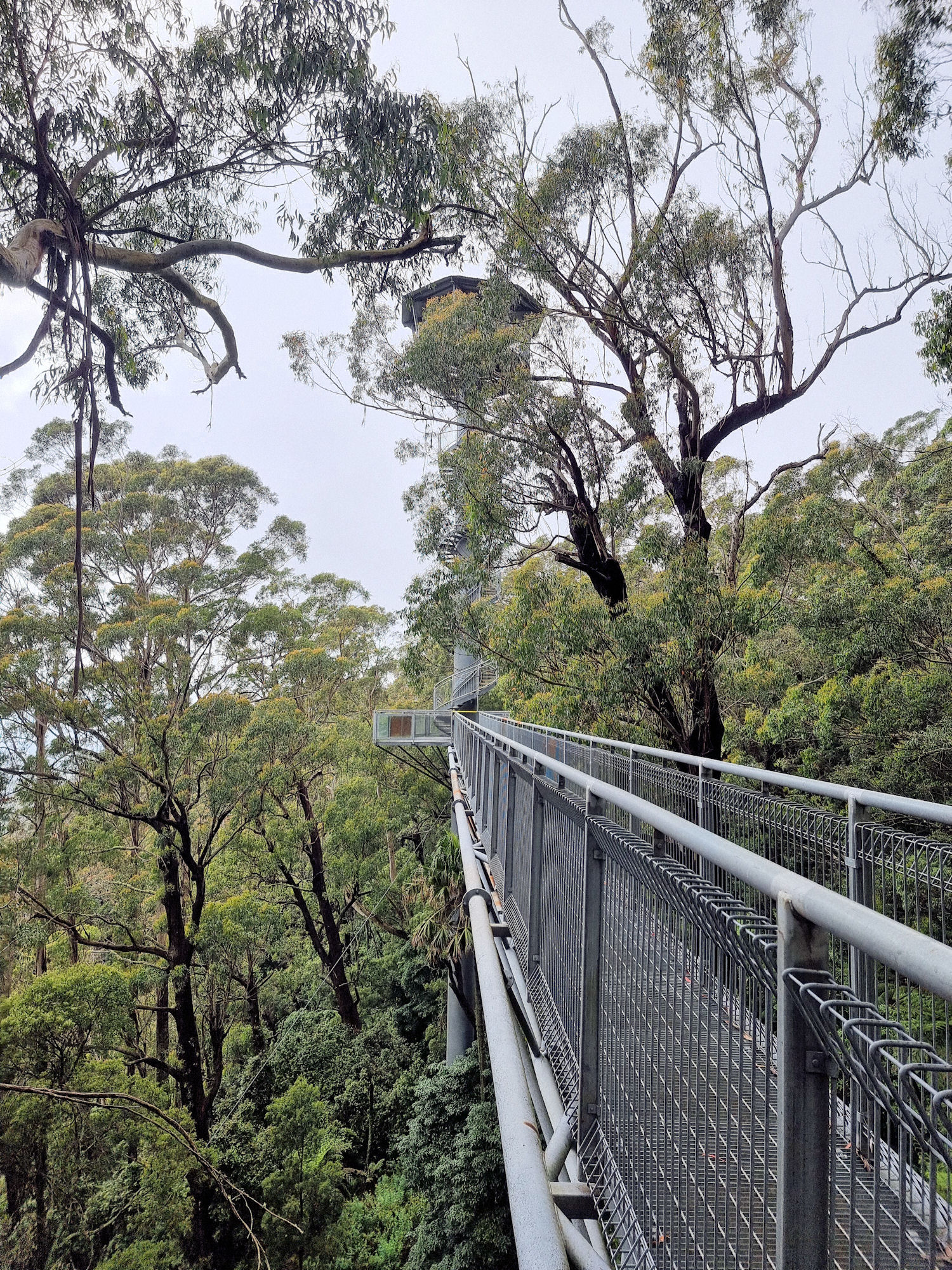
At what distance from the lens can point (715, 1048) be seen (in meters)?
1.53

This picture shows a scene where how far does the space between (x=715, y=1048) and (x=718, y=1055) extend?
0.22m

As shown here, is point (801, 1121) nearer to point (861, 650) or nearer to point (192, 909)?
point (861, 650)

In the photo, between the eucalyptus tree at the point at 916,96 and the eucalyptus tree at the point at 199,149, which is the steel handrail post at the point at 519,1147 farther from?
the eucalyptus tree at the point at 916,96

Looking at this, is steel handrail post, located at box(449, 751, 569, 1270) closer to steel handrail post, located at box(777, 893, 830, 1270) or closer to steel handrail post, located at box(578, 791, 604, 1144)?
steel handrail post, located at box(578, 791, 604, 1144)

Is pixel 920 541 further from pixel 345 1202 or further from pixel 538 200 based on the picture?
pixel 345 1202

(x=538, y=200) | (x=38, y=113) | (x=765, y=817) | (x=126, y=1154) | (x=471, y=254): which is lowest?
(x=126, y=1154)

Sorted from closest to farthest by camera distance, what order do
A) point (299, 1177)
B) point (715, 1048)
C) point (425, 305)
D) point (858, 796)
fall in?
point (715, 1048) → point (858, 796) → point (299, 1177) → point (425, 305)

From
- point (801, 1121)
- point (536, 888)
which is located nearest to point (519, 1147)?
point (801, 1121)

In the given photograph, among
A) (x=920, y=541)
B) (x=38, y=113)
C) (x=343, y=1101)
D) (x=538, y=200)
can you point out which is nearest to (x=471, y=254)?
(x=538, y=200)

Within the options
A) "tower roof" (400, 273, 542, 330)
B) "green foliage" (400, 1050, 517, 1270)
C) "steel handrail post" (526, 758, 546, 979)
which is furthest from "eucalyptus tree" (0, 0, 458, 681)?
"green foliage" (400, 1050, 517, 1270)

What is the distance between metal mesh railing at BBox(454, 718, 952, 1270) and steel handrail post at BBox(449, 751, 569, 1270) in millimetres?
267

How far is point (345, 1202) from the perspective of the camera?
12945mm

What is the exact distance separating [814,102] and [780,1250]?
49.7ft

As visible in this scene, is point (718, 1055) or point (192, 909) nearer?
point (718, 1055)
